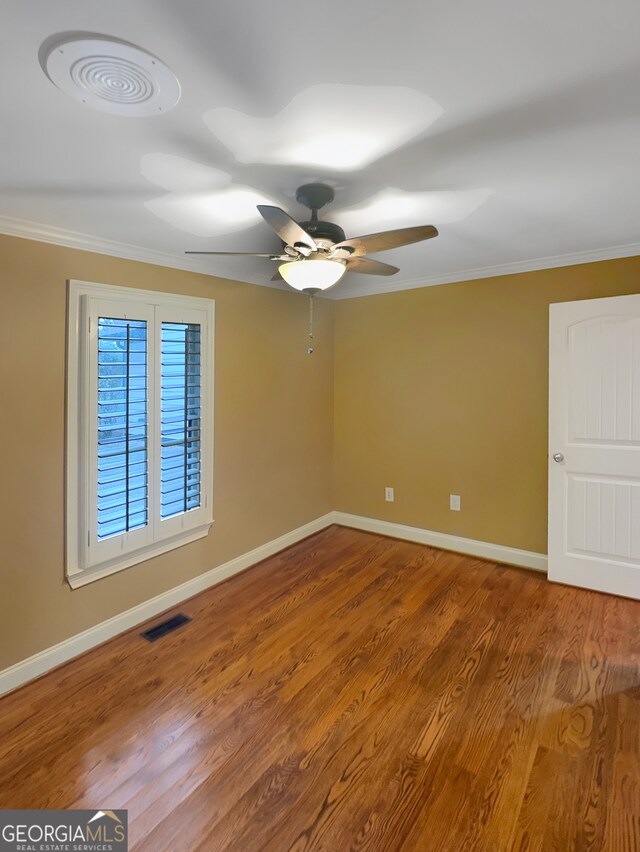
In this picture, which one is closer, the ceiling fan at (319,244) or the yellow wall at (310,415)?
the ceiling fan at (319,244)

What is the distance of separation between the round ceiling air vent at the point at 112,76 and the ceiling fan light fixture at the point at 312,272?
0.80 meters

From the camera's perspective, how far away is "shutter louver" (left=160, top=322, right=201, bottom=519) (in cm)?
279

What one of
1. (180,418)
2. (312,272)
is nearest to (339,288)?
(180,418)

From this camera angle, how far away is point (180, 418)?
289 centimetres

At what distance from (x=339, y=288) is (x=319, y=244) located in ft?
6.82

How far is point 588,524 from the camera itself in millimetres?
3049

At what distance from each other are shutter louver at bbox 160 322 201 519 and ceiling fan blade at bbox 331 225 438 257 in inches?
52.5

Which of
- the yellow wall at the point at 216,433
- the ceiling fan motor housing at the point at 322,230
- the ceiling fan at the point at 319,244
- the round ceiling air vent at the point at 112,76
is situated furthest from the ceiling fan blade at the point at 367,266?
the yellow wall at the point at 216,433

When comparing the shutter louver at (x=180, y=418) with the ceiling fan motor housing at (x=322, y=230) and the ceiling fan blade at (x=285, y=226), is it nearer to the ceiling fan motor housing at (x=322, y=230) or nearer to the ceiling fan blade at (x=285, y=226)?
the ceiling fan motor housing at (x=322, y=230)

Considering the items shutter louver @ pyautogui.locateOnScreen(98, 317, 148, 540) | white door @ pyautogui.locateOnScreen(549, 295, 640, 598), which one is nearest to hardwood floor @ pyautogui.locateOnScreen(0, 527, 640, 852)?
white door @ pyautogui.locateOnScreen(549, 295, 640, 598)

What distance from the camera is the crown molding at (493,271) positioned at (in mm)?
2898

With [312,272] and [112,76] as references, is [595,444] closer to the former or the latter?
[312,272]

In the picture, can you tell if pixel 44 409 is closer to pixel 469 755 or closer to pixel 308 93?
pixel 308 93

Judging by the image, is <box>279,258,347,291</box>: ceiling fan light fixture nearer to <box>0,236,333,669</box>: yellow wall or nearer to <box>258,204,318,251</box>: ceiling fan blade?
<box>258,204,318,251</box>: ceiling fan blade
